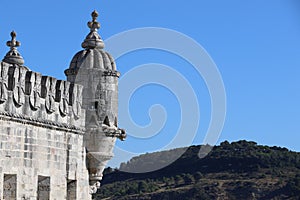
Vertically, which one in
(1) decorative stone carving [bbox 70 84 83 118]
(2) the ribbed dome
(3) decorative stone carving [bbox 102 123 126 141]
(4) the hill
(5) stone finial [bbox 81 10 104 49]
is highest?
(4) the hill

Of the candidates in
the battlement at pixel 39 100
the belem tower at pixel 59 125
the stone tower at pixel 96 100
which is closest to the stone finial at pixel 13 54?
the belem tower at pixel 59 125

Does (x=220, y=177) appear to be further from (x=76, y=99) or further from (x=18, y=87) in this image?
(x=18, y=87)

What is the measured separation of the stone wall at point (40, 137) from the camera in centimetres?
1834

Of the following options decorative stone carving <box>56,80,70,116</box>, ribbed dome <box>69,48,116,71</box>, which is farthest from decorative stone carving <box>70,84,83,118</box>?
ribbed dome <box>69,48,116,71</box>

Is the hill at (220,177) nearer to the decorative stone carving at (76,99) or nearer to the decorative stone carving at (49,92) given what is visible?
the decorative stone carving at (76,99)

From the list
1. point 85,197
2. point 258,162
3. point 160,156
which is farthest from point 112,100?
point 258,162

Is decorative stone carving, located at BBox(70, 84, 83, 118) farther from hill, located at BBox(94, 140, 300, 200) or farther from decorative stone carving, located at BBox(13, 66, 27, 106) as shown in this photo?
hill, located at BBox(94, 140, 300, 200)

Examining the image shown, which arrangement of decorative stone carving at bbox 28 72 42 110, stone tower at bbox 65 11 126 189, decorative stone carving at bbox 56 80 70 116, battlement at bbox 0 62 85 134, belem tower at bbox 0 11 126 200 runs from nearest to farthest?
1. battlement at bbox 0 62 85 134
2. belem tower at bbox 0 11 126 200
3. decorative stone carving at bbox 28 72 42 110
4. decorative stone carving at bbox 56 80 70 116
5. stone tower at bbox 65 11 126 189

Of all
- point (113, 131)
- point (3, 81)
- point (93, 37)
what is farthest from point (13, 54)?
point (3, 81)

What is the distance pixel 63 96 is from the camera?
20.7 meters

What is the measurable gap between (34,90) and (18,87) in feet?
2.20

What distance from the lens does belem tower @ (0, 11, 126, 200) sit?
728 inches

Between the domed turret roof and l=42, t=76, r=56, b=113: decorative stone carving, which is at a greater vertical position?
the domed turret roof

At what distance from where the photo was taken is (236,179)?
3081 inches
